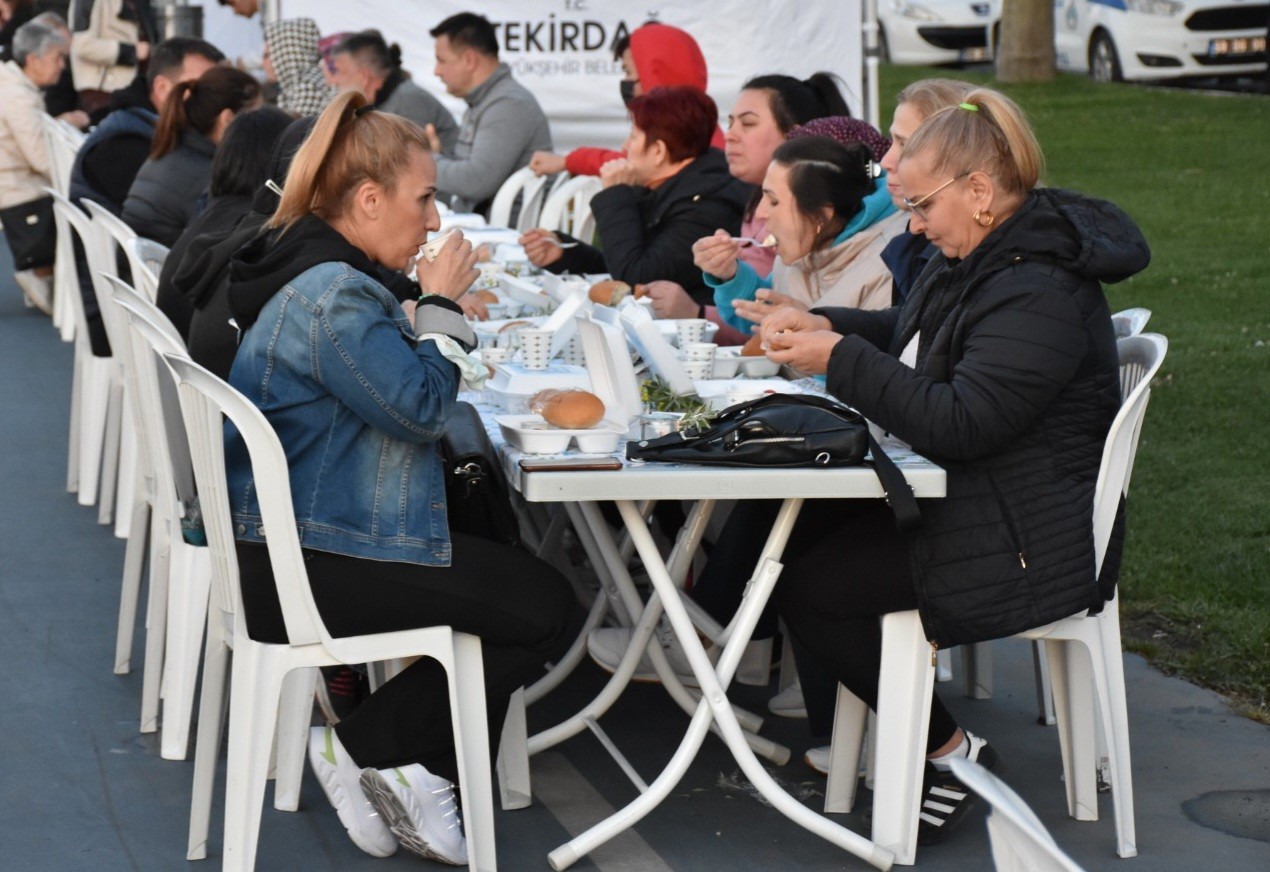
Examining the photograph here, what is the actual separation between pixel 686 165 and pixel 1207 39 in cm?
1284

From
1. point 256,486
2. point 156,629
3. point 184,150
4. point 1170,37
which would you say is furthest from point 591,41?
point 1170,37

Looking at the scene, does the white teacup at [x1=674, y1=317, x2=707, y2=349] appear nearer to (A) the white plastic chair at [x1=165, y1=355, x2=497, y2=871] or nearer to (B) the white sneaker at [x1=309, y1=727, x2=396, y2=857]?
(A) the white plastic chair at [x1=165, y1=355, x2=497, y2=871]

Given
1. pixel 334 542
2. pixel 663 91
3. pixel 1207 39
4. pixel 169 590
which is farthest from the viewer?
pixel 1207 39

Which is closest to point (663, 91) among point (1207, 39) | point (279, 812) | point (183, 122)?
point (183, 122)

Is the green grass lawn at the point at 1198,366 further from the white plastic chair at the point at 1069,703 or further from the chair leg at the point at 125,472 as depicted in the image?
the chair leg at the point at 125,472

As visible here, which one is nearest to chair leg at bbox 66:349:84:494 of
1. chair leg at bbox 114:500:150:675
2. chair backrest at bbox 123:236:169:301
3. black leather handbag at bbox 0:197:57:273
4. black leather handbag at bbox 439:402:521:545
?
chair backrest at bbox 123:236:169:301

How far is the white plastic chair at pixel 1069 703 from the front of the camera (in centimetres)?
325

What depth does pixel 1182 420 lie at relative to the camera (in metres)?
6.86

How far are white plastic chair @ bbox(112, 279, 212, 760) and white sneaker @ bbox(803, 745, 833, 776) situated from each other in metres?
1.37

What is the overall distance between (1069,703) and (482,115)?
571 centimetres

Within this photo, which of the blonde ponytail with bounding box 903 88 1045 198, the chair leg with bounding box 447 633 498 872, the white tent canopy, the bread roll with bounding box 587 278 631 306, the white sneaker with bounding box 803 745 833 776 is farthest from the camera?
the white tent canopy

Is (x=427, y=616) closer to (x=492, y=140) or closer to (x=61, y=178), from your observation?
(x=492, y=140)

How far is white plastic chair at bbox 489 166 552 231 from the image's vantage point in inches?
329

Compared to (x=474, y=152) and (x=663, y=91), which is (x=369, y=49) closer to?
(x=474, y=152)
